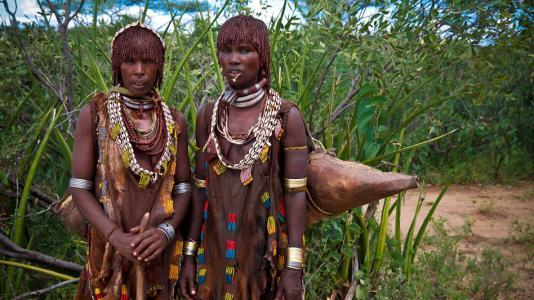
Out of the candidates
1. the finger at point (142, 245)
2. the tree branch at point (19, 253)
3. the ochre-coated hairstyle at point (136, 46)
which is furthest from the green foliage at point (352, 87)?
the finger at point (142, 245)

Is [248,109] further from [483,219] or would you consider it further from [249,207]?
[483,219]

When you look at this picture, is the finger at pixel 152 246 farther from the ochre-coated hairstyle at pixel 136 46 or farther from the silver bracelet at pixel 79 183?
the ochre-coated hairstyle at pixel 136 46

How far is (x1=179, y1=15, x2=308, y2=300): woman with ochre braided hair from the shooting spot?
1790mm

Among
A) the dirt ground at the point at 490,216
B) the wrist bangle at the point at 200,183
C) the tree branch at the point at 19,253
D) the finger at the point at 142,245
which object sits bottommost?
the dirt ground at the point at 490,216

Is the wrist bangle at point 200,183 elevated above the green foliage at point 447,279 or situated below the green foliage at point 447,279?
above

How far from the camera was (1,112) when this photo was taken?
11.0 feet

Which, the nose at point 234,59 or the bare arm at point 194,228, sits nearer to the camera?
the nose at point 234,59

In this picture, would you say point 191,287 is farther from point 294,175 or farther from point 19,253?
point 19,253

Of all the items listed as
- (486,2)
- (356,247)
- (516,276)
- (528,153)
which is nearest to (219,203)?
(356,247)

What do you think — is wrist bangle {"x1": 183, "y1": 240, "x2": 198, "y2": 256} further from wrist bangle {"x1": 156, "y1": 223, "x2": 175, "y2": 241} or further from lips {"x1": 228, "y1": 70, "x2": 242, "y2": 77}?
lips {"x1": 228, "y1": 70, "x2": 242, "y2": 77}

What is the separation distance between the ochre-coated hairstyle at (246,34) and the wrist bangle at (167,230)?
0.62 metres

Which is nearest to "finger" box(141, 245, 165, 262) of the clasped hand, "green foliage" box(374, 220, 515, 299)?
the clasped hand

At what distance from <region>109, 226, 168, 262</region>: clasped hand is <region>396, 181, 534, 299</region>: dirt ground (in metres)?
2.88

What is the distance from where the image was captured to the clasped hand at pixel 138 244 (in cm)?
166
